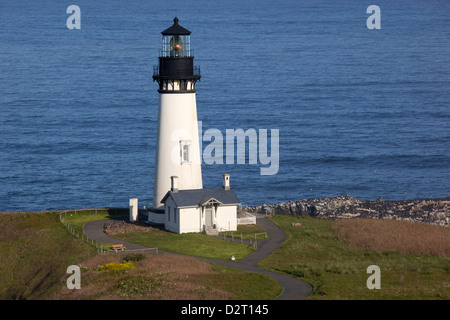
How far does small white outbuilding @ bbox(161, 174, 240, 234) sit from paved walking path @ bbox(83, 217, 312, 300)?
3.32 meters

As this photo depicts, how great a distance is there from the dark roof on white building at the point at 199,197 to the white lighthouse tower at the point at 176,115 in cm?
144

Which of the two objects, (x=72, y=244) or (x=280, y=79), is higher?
(x=280, y=79)

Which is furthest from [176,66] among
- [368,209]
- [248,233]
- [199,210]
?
[368,209]

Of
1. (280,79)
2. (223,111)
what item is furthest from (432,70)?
(223,111)

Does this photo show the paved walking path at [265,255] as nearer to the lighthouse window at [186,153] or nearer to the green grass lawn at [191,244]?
the green grass lawn at [191,244]

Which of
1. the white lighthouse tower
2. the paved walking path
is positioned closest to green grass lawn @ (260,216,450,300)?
the paved walking path

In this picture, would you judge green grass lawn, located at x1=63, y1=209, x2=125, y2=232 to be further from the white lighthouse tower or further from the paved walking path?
the white lighthouse tower

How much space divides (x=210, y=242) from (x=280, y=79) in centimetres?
11283

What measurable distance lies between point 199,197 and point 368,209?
67.8 ft

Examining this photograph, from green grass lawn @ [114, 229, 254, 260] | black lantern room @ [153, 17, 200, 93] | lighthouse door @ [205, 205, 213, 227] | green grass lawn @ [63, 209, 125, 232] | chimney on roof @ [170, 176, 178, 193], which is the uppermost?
black lantern room @ [153, 17, 200, 93]

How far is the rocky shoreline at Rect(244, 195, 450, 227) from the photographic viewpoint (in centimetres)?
7388

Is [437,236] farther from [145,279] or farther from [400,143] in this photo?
[400,143]
